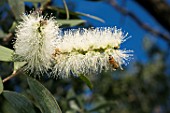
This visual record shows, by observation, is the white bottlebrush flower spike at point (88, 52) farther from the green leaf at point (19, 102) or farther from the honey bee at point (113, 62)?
the green leaf at point (19, 102)

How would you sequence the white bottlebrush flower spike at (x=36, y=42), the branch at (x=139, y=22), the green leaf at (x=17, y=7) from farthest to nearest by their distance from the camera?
the branch at (x=139, y=22), the green leaf at (x=17, y=7), the white bottlebrush flower spike at (x=36, y=42)

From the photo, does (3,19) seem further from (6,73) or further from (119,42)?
(119,42)

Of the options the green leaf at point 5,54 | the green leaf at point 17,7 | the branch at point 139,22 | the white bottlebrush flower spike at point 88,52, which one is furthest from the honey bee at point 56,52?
the branch at point 139,22

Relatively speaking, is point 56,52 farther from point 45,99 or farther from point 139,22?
point 139,22

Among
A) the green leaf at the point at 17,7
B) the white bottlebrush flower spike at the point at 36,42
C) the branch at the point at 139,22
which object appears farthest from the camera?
the branch at the point at 139,22

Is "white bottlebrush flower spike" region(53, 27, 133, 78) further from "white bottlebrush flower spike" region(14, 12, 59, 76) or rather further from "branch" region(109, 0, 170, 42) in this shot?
"branch" region(109, 0, 170, 42)
